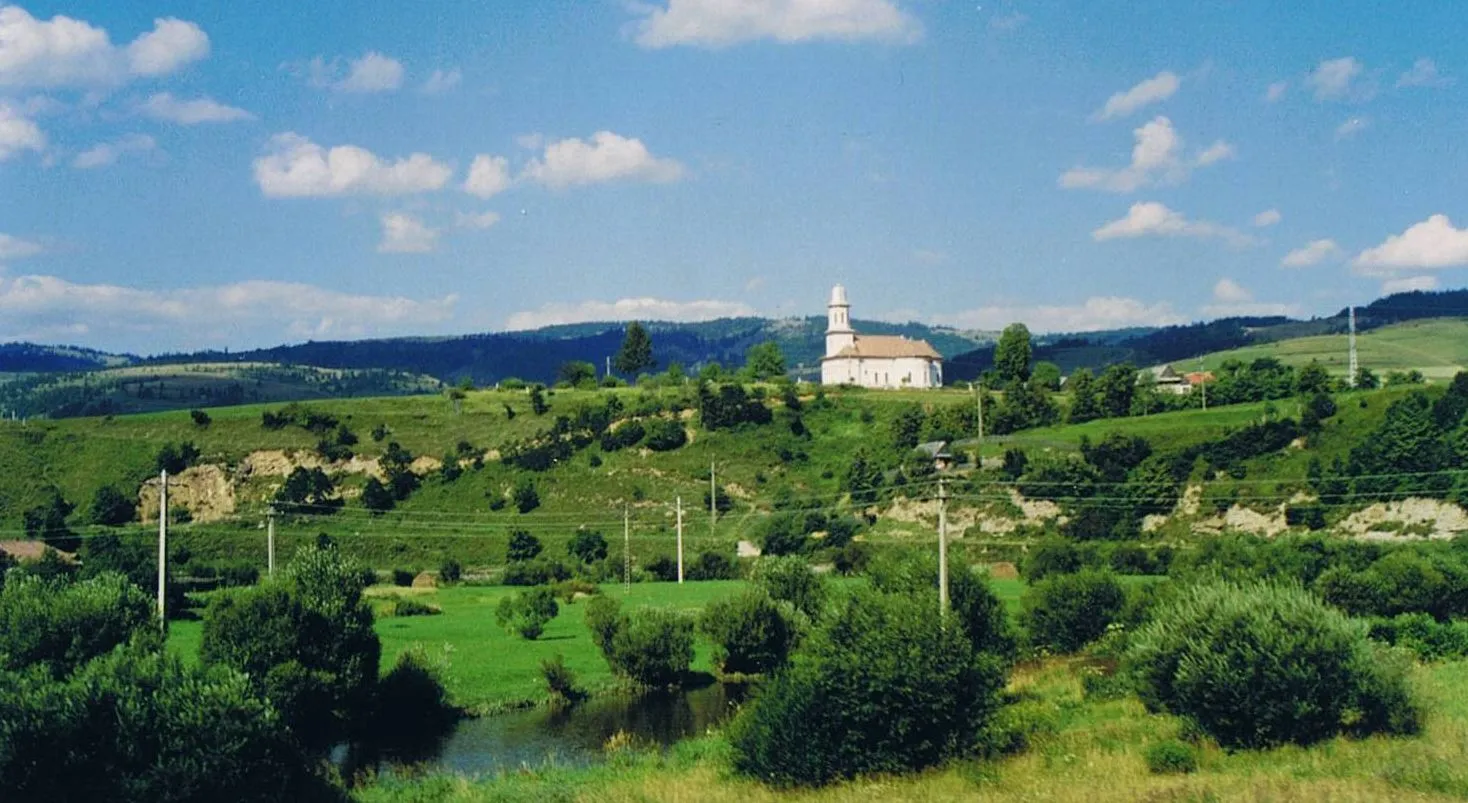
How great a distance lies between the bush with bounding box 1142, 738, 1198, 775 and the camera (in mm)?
26750

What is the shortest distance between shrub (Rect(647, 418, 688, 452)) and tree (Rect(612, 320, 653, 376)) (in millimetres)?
43891

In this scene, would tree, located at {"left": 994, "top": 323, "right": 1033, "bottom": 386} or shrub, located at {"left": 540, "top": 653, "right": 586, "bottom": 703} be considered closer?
shrub, located at {"left": 540, "top": 653, "right": 586, "bottom": 703}

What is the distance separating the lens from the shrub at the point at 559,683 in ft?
144

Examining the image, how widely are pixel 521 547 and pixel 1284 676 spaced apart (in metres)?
68.5

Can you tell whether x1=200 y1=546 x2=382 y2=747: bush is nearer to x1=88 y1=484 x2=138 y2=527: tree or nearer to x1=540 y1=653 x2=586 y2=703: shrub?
x1=540 y1=653 x2=586 y2=703: shrub

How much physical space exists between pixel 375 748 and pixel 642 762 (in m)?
10.1

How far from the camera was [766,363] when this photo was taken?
155 metres

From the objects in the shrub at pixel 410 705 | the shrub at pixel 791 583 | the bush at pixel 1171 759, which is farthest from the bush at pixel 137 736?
the shrub at pixel 791 583

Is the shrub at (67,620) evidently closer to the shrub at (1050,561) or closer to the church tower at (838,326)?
the shrub at (1050,561)

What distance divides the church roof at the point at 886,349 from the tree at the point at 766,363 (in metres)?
7.36

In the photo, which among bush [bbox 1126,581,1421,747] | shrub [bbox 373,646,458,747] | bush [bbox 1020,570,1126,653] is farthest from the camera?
bush [bbox 1020,570,1126,653]

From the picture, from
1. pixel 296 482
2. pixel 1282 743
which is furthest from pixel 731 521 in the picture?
pixel 1282 743

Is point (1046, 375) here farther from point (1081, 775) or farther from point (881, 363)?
point (1081, 775)

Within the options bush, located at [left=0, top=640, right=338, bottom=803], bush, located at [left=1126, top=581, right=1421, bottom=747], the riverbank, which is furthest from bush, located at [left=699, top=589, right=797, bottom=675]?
bush, located at [left=0, top=640, right=338, bottom=803]
